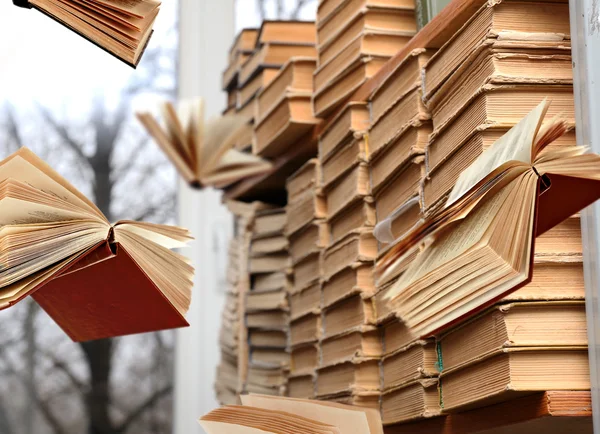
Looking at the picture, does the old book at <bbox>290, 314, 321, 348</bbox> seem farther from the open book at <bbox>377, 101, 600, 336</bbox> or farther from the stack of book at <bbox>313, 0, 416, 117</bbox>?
the open book at <bbox>377, 101, 600, 336</bbox>

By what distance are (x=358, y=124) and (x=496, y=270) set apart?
37.5 inches

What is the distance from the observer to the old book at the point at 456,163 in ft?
3.83

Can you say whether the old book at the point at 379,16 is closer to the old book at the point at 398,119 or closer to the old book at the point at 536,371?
the old book at the point at 398,119

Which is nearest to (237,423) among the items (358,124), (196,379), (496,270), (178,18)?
(496,270)

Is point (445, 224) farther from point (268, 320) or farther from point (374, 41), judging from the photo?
point (268, 320)

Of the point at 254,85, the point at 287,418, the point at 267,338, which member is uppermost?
the point at 254,85

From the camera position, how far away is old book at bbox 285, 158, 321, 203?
Result: 1979mm

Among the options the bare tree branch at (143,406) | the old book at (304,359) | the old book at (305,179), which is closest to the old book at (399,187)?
the old book at (305,179)

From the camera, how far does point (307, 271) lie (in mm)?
2049

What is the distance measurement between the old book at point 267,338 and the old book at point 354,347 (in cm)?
42

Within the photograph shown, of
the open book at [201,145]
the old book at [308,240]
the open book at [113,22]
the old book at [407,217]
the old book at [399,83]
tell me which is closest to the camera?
the open book at [113,22]

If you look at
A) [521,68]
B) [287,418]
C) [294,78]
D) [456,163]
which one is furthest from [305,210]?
[287,418]

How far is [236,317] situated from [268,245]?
319 millimetres

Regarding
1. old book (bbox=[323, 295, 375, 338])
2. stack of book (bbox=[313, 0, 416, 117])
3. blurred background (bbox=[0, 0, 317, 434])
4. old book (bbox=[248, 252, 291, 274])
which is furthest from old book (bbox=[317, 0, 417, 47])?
blurred background (bbox=[0, 0, 317, 434])
